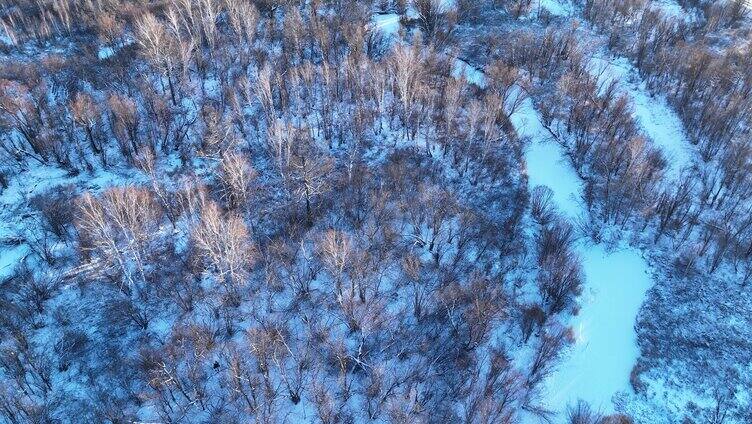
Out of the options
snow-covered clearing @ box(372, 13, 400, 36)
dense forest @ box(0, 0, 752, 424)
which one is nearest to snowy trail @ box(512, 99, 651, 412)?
dense forest @ box(0, 0, 752, 424)

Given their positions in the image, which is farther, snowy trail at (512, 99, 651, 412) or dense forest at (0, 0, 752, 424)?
snowy trail at (512, 99, 651, 412)

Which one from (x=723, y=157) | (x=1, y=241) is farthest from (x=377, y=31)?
(x=1, y=241)

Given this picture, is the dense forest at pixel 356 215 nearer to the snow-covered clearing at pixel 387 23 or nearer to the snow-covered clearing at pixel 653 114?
the snow-covered clearing at pixel 653 114

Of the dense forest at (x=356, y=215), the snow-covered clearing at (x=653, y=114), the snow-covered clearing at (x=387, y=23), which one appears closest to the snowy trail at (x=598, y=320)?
the dense forest at (x=356, y=215)

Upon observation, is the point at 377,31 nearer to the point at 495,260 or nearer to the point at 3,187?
the point at 495,260

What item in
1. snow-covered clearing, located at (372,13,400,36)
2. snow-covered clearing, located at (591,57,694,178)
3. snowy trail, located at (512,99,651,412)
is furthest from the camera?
snow-covered clearing, located at (372,13,400,36)

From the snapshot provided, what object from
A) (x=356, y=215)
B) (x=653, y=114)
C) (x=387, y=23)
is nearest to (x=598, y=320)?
(x=356, y=215)

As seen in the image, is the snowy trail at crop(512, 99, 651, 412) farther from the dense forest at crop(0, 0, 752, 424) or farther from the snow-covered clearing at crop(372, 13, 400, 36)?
the snow-covered clearing at crop(372, 13, 400, 36)
